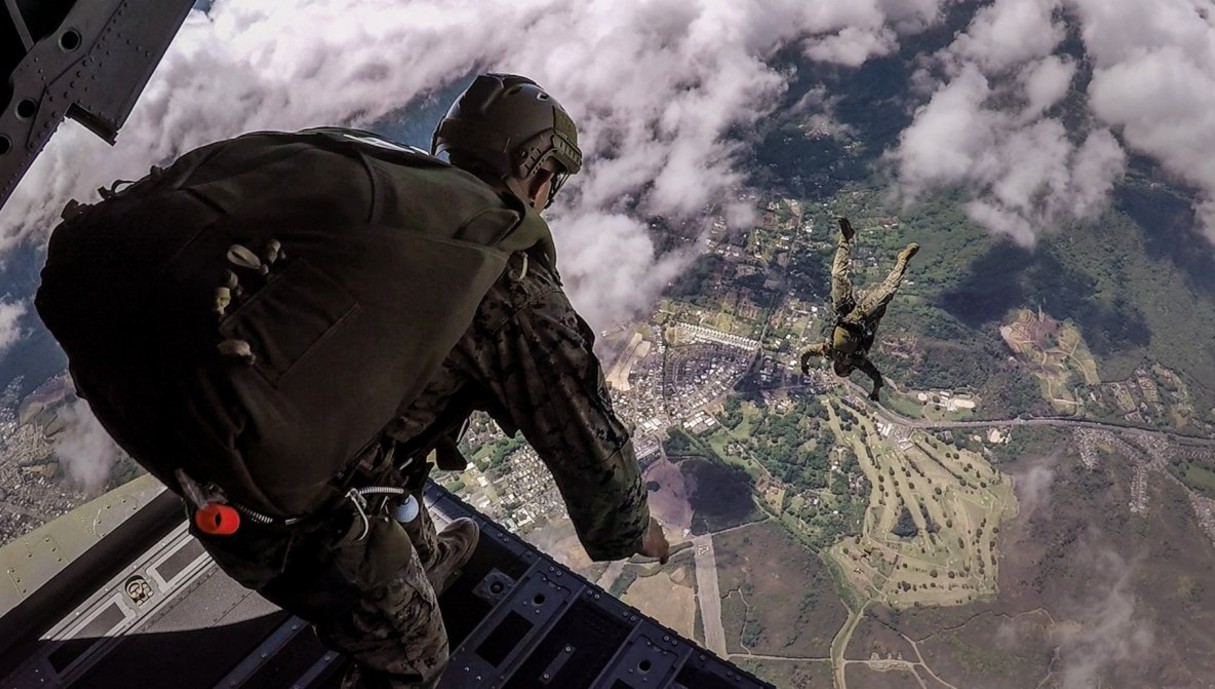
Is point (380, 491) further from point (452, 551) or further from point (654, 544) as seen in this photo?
point (452, 551)

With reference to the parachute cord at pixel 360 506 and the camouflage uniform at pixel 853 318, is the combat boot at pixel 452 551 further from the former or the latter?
the camouflage uniform at pixel 853 318

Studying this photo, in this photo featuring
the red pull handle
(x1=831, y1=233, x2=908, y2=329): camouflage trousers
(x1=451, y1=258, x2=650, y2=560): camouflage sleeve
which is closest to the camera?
the red pull handle

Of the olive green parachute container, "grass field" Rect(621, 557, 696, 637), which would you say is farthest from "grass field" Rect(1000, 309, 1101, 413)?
the olive green parachute container

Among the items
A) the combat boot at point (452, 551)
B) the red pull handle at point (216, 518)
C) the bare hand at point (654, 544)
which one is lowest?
the combat boot at point (452, 551)

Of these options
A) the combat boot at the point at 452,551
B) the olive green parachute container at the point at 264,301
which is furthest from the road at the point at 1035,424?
the olive green parachute container at the point at 264,301

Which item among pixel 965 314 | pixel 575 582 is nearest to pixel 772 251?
pixel 965 314

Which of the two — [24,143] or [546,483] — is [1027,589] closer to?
[546,483]

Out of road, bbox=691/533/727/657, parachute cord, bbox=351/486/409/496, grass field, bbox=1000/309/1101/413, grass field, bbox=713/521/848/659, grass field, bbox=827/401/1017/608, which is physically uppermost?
parachute cord, bbox=351/486/409/496

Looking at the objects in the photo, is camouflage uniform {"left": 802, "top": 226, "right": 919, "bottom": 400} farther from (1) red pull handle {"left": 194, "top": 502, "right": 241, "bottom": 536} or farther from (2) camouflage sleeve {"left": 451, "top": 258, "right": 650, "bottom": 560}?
(1) red pull handle {"left": 194, "top": 502, "right": 241, "bottom": 536}
